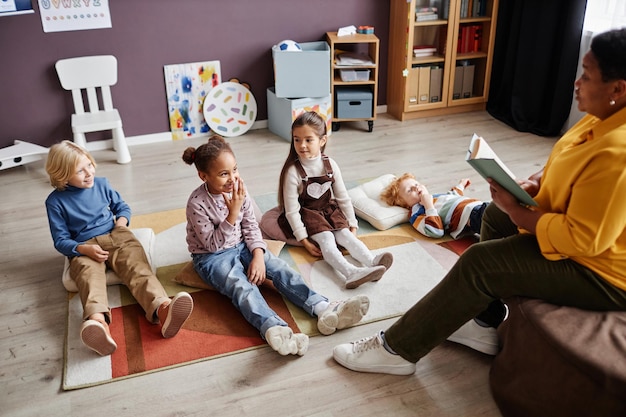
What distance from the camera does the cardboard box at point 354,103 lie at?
4.04m

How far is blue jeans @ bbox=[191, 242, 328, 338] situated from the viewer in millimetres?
2098

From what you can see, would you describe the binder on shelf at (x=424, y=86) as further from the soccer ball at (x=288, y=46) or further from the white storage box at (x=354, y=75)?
the soccer ball at (x=288, y=46)

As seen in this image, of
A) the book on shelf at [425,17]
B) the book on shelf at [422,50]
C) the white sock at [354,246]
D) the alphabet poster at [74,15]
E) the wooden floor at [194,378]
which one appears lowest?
the wooden floor at [194,378]

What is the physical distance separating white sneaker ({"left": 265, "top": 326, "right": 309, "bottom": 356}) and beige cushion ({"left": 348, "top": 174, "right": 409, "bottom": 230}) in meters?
0.93

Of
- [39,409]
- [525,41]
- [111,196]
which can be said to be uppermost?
[525,41]

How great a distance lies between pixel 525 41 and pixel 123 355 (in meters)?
3.25

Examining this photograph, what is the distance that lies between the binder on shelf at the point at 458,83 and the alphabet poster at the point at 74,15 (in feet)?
7.87

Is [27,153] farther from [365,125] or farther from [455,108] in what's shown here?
[455,108]

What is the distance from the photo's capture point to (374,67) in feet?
13.1

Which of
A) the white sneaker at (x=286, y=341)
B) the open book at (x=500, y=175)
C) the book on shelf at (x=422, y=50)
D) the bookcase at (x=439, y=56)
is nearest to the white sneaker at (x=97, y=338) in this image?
the white sneaker at (x=286, y=341)

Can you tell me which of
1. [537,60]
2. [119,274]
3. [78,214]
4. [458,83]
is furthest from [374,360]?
[458,83]

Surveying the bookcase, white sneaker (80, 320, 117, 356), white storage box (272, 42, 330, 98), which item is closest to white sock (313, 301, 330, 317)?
white sneaker (80, 320, 117, 356)

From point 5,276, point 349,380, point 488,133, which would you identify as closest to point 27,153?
point 5,276

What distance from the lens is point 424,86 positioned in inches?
168
